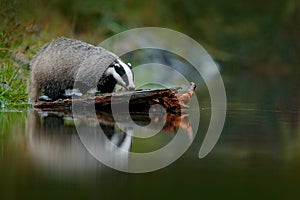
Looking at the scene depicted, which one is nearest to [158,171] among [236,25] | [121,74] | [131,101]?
[131,101]

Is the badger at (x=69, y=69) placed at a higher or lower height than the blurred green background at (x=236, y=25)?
lower

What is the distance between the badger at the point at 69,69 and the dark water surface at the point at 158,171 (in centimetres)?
70

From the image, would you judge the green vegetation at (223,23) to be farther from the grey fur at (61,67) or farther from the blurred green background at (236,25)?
the grey fur at (61,67)

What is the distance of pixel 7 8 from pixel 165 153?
4498 millimetres

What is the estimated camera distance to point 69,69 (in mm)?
8484

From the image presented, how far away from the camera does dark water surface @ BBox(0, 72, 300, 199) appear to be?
14.7ft

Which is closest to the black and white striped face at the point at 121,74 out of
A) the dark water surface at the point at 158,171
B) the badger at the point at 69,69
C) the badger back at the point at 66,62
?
the badger at the point at 69,69

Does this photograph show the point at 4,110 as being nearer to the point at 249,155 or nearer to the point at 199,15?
the point at 249,155

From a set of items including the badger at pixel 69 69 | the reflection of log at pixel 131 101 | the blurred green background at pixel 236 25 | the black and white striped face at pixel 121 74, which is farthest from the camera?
the blurred green background at pixel 236 25

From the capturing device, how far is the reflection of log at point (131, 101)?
7.96 m

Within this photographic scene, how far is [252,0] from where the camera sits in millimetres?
19984

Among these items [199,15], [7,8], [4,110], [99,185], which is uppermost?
[199,15]

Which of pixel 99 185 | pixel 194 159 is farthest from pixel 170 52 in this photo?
pixel 99 185

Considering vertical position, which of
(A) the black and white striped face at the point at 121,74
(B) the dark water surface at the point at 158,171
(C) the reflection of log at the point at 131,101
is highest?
(A) the black and white striped face at the point at 121,74
